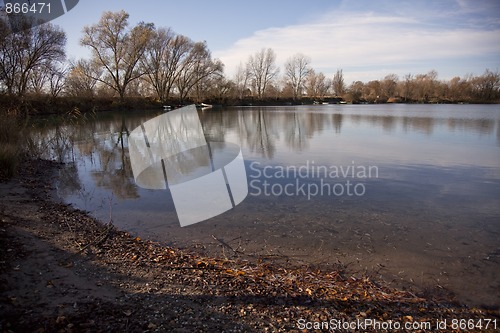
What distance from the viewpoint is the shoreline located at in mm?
2766

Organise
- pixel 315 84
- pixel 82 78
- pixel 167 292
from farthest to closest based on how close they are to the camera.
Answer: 1. pixel 315 84
2. pixel 82 78
3. pixel 167 292

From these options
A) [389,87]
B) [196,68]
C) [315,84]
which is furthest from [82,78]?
[389,87]

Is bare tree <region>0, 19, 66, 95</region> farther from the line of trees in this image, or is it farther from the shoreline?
the shoreline

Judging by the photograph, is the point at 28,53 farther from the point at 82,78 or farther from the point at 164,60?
the point at 164,60

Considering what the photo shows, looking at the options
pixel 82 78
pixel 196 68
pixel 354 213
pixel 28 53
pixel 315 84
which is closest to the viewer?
pixel 354 213

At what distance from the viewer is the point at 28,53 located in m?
31.1

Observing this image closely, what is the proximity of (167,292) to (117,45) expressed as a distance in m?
49.7

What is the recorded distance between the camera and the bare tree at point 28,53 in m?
28.2

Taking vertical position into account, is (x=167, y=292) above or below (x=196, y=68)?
below

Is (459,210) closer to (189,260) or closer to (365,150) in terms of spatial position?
(189,260)

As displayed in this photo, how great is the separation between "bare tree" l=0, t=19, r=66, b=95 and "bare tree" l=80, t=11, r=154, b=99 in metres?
9.03

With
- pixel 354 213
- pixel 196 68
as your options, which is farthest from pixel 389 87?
pixel 354 213

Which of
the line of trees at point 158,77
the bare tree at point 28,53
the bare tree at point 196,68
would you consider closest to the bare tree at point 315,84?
the line of trees at point 158,77

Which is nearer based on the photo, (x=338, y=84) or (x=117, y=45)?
(x=117, y=45)
